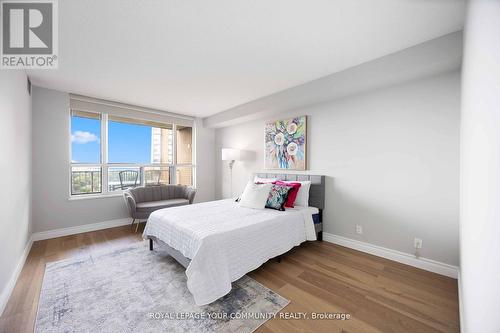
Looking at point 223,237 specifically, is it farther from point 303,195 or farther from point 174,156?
point 174,156

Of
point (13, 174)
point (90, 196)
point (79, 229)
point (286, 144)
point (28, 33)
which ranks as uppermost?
point (28, 33)

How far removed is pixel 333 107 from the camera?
323cm

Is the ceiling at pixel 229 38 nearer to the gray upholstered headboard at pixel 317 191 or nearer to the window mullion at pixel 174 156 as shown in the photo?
the gray upholstered headboard at pixel 317 191

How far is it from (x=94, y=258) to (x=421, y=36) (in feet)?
14.7

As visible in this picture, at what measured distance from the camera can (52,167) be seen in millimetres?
3418

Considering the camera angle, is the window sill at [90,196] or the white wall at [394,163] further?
the window sill at [90,196]

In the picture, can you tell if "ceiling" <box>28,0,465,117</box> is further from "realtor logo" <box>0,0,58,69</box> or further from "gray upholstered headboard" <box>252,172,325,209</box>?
"gray upholstered headboard" <box>252,172,325,209</box>

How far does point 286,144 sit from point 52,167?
4.06m

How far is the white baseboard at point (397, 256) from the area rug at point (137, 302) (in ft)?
5.41

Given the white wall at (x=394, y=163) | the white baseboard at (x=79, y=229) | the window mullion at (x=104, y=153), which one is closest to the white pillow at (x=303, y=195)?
the white wall at (x=394, y=163)

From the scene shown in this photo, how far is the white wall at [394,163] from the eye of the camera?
2285 millimetres

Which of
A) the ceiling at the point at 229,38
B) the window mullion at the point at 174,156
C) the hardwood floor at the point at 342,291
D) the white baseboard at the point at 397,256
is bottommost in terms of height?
the hardwood floor at the point at 342,291

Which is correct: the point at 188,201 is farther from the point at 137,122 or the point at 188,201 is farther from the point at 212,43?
the point at 212,43

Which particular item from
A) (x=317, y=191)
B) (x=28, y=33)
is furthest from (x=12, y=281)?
(x=317, y=191)
